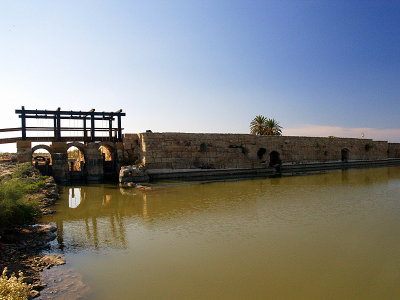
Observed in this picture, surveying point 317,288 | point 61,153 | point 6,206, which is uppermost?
point 61,153

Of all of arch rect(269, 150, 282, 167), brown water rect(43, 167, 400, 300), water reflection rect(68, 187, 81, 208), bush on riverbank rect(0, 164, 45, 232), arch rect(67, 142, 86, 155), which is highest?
arch rect(67, 142, 86, 155)

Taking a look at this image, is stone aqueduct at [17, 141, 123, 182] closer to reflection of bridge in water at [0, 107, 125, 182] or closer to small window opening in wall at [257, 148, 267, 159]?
reflection of bridge in water at [0, 107, 125, 182]

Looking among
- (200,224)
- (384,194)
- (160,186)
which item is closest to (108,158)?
(160,186)

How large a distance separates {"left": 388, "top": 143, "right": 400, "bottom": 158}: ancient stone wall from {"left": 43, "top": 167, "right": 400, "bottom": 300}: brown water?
85.8 feet

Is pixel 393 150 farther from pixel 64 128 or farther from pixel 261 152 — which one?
pixel 64 128

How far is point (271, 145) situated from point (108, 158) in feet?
43.9

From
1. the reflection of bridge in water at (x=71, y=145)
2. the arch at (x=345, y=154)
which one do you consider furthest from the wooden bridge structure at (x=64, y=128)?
the arch at (x=345, y=154)

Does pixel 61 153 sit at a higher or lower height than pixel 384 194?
higher

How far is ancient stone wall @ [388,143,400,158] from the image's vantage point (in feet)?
113

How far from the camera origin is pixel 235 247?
6895mm

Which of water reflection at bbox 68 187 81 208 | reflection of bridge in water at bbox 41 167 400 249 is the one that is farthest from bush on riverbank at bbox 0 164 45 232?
water reflection at bbox 68 187 81 208

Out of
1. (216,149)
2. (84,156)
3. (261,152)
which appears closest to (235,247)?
(216,149)

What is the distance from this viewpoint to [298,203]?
1160 cm

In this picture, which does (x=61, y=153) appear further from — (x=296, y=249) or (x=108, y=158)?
(x=296, y=249)
